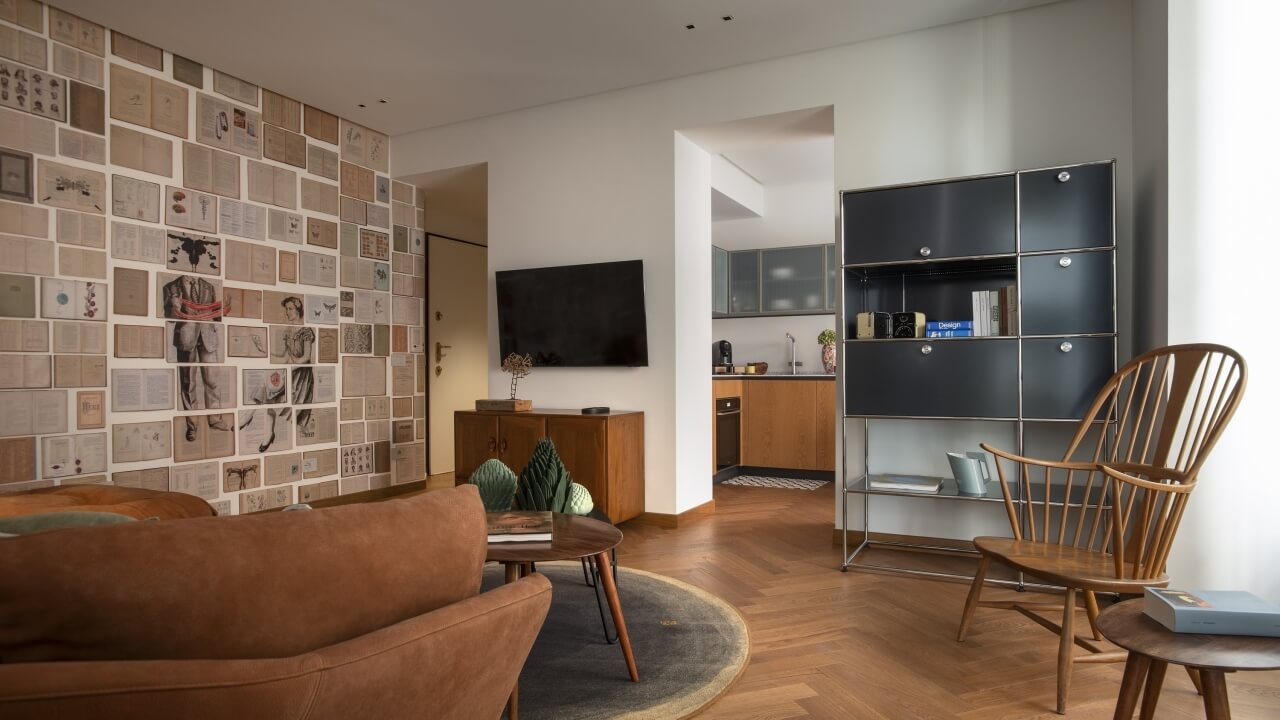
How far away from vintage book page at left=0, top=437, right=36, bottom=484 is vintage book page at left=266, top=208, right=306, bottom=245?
1.85 m

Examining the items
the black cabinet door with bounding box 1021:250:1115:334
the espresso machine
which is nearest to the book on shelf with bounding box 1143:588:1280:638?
the black cabinet door with bounding box 1021:250:1115:334

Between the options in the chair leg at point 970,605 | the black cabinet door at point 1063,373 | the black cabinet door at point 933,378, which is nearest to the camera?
the chair leg at point 970,605

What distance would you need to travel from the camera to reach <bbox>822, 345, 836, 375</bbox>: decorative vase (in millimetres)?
6753

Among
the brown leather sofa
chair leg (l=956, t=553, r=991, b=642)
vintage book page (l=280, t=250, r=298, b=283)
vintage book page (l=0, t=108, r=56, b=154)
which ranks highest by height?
vintage book page (l=0, t=108, r=56, b=154)

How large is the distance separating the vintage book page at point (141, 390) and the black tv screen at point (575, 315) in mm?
2095

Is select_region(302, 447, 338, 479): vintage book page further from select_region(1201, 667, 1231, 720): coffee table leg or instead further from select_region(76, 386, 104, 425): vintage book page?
select_region(1201, 667, 1231, 720): coffee table leg

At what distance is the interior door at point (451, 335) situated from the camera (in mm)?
6711

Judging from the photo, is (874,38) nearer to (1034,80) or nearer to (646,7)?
(1034,80)

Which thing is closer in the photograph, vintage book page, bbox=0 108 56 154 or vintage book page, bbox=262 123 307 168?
vintage book page, bbox=0 108 56 154

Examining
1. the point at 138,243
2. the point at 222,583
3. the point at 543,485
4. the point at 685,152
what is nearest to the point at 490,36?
the point at 685,152

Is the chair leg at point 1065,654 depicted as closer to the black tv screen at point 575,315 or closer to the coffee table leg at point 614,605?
the coffee table leg at point 614,605

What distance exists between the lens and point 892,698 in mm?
2211

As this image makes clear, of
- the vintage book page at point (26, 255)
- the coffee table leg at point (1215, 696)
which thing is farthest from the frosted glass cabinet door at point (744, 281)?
the coffee table leg at point (1215, 696)

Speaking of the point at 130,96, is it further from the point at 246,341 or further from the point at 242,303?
the point at 246,341
